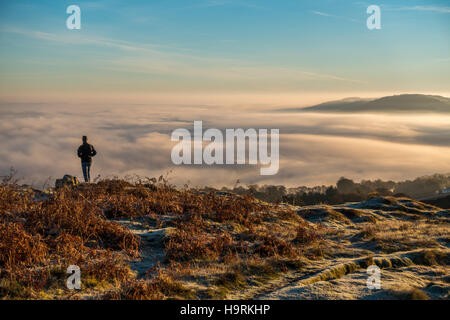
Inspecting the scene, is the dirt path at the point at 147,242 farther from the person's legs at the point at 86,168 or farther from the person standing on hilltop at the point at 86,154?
the person's legs at the point at 86,168

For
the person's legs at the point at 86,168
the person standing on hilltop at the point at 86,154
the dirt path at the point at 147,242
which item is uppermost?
the person standing on hilltop at the point at 86,154

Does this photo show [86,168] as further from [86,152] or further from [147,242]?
[147,242]

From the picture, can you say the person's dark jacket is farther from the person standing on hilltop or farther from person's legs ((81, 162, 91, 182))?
person's legs ((81, 162, 91, 182))

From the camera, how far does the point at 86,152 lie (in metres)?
23.3

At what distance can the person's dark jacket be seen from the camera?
915 inches

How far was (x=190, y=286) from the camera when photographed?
31.3 ft

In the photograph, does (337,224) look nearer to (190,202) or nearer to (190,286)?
(190,202)

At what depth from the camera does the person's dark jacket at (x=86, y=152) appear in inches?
915

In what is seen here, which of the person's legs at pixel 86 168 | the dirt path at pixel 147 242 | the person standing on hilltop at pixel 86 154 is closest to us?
the dirt path at pixel 147 242

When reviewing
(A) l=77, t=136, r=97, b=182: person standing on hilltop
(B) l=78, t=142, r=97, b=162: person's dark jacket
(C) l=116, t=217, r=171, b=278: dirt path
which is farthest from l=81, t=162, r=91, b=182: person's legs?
(C) l=116, t=217, r=171, b=278: dirt path

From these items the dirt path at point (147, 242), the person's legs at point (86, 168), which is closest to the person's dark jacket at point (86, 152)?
the person's legs at point (86, 168)
